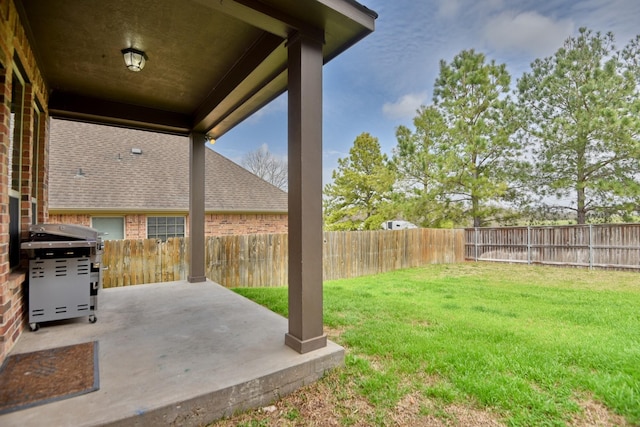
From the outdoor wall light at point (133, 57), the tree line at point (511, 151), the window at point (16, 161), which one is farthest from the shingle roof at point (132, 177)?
the outdoor wall light at point (133, 57)

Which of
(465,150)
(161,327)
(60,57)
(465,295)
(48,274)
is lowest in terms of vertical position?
(465,295)

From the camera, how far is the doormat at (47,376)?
199 centimetres

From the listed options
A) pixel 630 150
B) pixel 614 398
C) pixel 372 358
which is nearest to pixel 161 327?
pixel 372 358

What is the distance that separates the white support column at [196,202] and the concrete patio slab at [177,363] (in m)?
1.58

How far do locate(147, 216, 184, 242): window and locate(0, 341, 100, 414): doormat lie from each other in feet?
24.9

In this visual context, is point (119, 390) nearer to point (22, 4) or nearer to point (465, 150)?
point (22, 4)

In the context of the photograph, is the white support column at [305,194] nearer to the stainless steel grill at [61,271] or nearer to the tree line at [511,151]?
the stainless steel grill at [61,271]

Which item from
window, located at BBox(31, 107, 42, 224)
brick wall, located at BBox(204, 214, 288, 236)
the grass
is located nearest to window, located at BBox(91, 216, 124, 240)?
brick wall, located at BBox(204, 214, 288, 236)

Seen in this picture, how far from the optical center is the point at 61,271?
331 centimetres

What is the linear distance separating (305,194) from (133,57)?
8.13 ft

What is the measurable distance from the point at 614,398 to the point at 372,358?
5.97ft

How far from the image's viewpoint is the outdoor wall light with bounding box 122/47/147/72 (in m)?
3.36

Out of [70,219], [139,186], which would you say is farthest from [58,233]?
[139,186]

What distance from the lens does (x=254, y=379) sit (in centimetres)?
223
